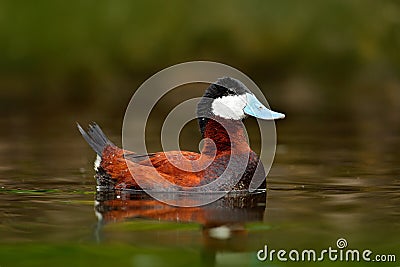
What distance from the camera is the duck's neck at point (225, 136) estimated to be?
818 cm

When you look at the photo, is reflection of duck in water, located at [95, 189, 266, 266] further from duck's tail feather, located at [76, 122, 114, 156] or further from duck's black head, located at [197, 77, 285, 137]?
duck's black head, located at [197, 77, 285, 137]

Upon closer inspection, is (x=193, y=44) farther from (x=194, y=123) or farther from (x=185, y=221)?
(x=185, y=221)

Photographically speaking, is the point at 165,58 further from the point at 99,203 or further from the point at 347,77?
the point at 99,203

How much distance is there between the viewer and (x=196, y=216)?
6.88 meters

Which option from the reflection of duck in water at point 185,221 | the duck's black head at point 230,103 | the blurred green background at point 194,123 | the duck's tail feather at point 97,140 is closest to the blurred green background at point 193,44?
the blurred green background at point 194,123

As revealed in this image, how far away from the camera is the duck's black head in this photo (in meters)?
8.23

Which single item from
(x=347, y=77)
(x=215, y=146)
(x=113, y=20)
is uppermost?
(x=113, y=20)

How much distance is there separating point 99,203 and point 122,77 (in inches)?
584

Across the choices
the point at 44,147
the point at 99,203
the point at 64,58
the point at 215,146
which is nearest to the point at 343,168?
the point at 215,146

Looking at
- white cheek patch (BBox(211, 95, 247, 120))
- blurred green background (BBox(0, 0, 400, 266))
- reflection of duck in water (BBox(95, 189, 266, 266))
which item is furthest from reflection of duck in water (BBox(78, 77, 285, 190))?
blurred green background (BBox(0, 0, 400, 266))

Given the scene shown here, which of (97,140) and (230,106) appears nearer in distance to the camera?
(230,106)

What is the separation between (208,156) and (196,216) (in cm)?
123

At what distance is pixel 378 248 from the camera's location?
579 centimetres

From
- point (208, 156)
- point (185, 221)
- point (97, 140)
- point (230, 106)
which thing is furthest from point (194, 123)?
point (185, 221)
